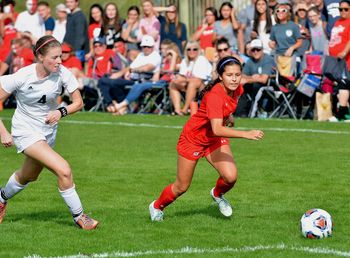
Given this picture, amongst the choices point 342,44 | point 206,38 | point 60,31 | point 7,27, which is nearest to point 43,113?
point 342,44

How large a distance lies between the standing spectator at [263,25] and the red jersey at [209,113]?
41.3 feet

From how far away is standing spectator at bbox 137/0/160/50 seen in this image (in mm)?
24047

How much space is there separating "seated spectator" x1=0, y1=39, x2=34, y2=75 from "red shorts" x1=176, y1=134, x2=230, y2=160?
15.5m

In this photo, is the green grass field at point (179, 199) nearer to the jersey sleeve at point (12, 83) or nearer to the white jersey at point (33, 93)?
the white jersey at point (33, 93)

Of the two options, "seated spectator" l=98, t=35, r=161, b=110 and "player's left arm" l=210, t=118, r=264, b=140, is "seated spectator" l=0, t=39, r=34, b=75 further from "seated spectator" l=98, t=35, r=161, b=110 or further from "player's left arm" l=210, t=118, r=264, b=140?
"player's left arm" l=210, t=118, r=264, b=140

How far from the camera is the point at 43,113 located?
972 centimetres

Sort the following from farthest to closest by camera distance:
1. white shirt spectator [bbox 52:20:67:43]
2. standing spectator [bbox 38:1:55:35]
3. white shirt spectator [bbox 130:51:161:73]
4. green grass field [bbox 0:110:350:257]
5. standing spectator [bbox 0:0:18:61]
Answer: standing spectator [bbox 0:0:18:61] → standing spectator [bbox 38:1:55:35] → white shirt spectator [bbox 52:20:67:43] → white shirt spectator [bbox 130:51:161:73] → green grass field [bbox 0:110:350:257]

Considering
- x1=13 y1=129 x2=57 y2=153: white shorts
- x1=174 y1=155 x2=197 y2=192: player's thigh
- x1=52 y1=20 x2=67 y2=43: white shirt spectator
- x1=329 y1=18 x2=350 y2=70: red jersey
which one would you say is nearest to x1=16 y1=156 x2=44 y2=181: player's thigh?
x1=13 y1=129 x2=57 y2=153: white shorts

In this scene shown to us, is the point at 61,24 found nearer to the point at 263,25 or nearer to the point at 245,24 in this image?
the point at 245,24

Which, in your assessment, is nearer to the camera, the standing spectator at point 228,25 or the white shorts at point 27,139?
the white shorts at point 27,139

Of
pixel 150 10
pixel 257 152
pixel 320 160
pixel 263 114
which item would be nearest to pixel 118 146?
pixel 257 152

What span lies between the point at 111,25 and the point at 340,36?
20.9 feet

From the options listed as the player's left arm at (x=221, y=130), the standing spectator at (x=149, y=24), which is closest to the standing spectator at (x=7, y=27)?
the standing spectator at (x=149, y=24)

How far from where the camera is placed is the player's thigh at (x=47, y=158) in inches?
371
